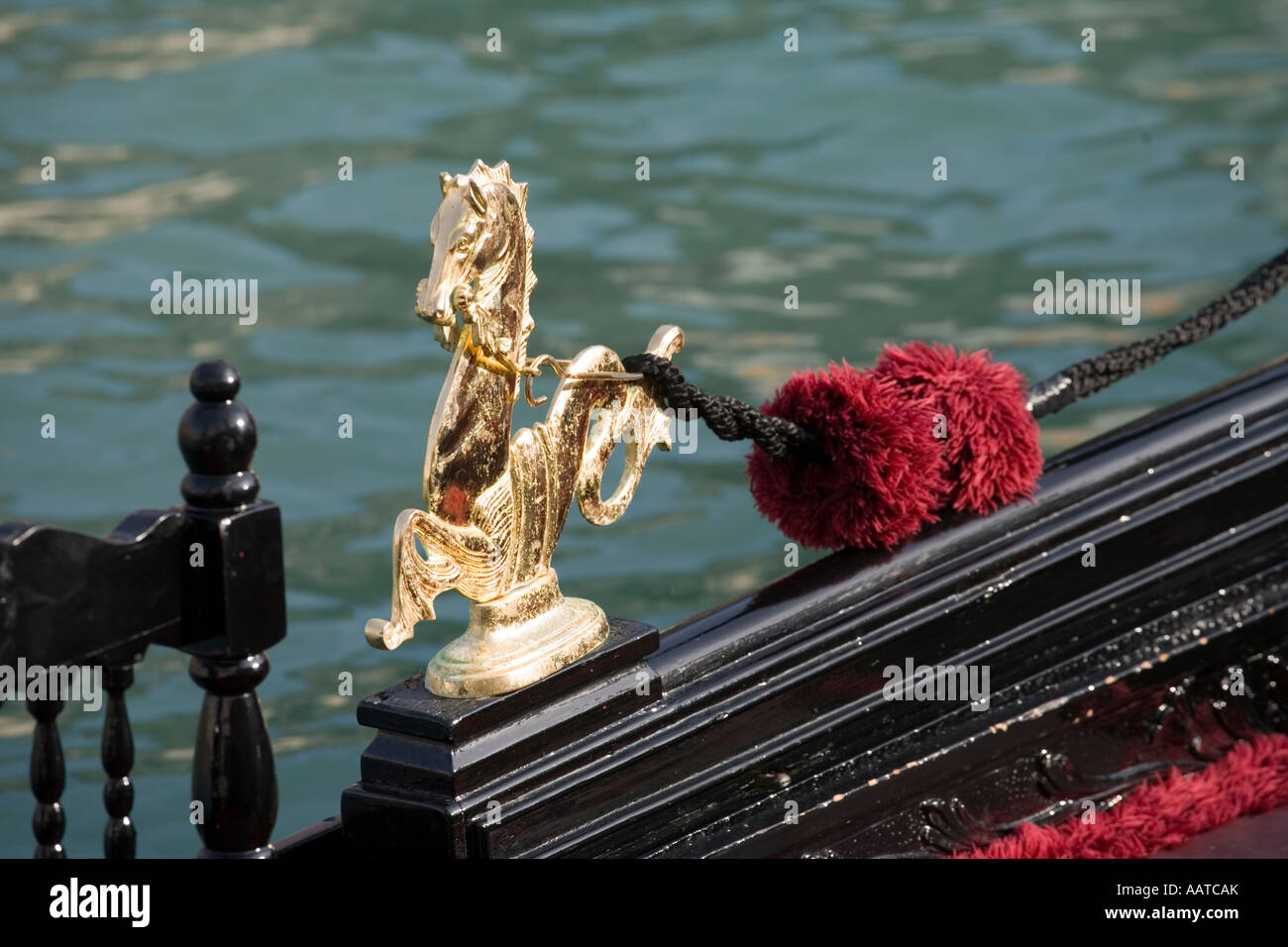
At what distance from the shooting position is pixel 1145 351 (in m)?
2.16

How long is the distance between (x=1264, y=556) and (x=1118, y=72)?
15.1ft

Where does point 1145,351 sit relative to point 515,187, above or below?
below

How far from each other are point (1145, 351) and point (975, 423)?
38 centimetres

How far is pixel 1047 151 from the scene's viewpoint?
5.68 meters

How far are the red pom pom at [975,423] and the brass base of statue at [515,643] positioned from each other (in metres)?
0.45

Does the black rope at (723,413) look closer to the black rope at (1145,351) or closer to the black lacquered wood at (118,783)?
the black rope at (1145,351)

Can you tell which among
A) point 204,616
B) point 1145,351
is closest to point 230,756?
point 204,616

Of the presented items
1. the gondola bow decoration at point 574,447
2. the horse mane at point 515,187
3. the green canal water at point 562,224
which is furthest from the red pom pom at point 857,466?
the green canal water at point 562,224

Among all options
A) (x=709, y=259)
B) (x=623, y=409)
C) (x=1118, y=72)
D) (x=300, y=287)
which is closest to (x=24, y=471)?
(x=300, y=287)

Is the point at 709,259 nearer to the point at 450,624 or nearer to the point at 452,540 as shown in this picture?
the point at 450,624

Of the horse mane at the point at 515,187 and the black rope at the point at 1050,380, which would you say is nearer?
the horse mane at the point at 515,187

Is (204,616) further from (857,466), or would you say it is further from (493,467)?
(857,466)

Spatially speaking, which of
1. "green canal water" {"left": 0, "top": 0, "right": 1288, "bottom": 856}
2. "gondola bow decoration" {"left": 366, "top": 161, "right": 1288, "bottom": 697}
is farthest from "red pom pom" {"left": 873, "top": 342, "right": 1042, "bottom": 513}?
"green canal water" {"left": 0, "top": 0, "right": 1288, "bottom": 856}

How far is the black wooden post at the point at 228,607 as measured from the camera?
1454mm
